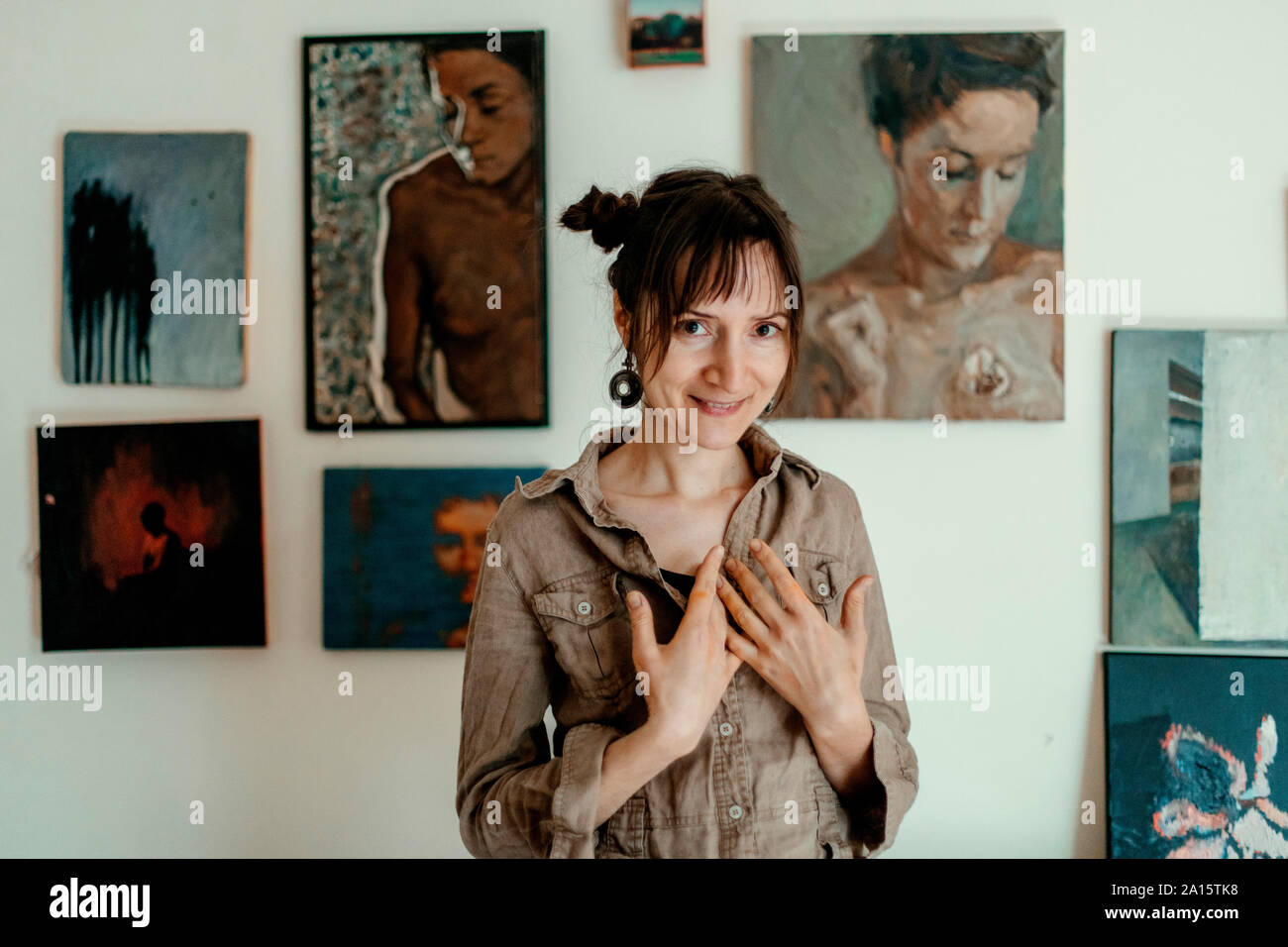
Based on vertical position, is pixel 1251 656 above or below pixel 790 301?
below

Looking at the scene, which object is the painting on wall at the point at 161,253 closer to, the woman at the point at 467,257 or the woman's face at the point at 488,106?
the woman at the point at 467,257

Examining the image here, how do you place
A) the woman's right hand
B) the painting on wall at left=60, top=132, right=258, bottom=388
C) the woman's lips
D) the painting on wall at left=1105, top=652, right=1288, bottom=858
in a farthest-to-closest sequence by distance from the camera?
the painting on wall at left=60, top=132, right=258, bottom=388, the painting on wall at left=1105, top=652, right=1288, bottom=858, the woman's lips, the woman's right hand

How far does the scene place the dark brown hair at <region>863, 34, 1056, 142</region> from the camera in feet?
4.91

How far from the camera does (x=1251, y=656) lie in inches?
59.7

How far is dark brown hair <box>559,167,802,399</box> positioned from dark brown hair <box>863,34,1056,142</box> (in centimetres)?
73

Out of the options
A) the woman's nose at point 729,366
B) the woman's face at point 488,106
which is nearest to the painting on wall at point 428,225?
the woman's face at point 488,106

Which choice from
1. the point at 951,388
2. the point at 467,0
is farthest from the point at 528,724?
the point at 467,0

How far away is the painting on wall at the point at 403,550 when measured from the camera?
1.56 m

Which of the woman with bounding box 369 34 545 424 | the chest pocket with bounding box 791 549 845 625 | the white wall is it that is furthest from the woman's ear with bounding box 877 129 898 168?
the chest pocket with bounding box 791 549 845 625

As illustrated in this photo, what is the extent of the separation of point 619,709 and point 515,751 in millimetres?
129

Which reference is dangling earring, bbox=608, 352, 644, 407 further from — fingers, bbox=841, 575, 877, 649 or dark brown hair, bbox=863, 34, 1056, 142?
dark brown hair, bbox=863, 34, 1056, 142
